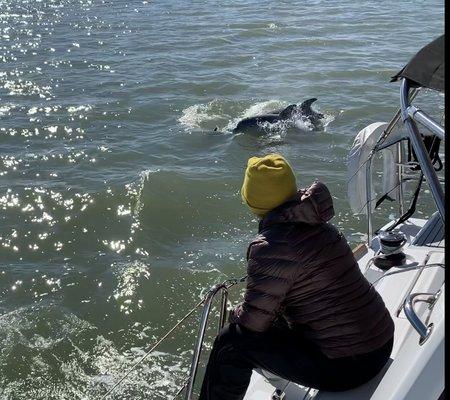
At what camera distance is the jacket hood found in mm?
3576

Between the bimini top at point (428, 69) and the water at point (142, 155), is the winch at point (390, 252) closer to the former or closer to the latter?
the bimini top at point (428, 69)

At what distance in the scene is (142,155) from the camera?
11898mm

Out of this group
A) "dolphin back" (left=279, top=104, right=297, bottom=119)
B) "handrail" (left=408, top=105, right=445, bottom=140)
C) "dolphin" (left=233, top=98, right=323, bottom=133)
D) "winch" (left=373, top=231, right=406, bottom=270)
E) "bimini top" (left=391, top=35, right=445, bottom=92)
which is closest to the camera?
"handrail" (left=408, top=105, right=445, bottom=140)

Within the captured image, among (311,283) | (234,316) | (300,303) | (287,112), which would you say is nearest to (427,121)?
(311,283)

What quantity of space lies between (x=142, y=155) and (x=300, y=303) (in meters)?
8.52

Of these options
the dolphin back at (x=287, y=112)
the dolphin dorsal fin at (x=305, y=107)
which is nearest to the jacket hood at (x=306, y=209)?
the dolphin back at (x=287, y=112)

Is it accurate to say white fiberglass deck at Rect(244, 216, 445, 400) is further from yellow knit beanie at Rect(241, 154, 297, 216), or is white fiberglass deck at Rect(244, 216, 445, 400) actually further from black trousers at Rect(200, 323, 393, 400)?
yellow knit beanie at Rect(241, 154, 297, 216)

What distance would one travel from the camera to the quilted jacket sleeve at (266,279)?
356 centimetres

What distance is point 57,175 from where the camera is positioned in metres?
10.9

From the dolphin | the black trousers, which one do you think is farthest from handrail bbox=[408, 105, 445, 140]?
the dolphin

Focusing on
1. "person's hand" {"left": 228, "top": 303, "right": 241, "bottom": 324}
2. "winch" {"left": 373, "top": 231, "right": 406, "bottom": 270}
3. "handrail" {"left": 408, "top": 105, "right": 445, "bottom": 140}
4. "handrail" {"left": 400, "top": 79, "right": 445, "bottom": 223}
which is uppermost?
"handrail" {"left": 408, "top": 105, "right": 445, "bottom": 140}

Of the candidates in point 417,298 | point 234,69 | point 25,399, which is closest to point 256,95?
point 234,69

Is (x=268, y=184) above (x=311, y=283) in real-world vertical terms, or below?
above

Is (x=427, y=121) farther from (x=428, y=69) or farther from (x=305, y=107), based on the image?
(x=305, y=107)
